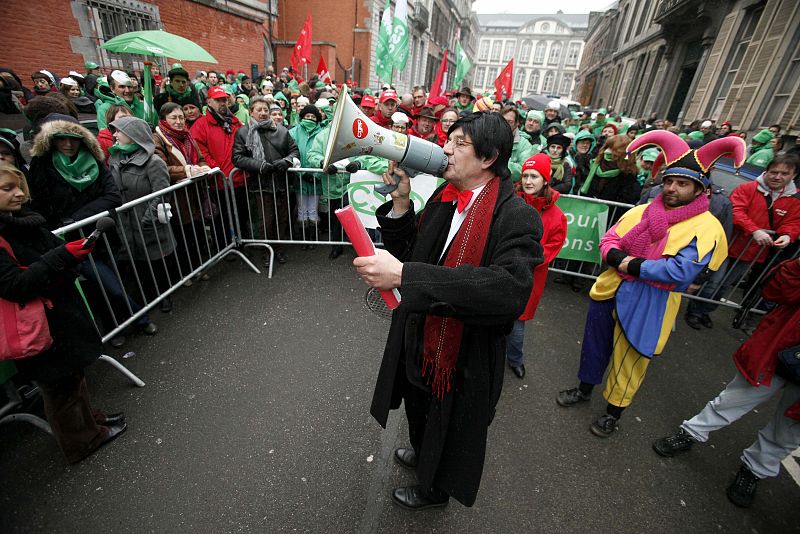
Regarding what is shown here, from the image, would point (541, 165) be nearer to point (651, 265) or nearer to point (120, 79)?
point (651, 265)

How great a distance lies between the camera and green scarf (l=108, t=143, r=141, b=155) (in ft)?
11.0

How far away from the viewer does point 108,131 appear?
13.5ft

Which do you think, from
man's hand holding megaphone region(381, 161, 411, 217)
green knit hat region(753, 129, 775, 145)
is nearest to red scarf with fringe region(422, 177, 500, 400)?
man's hand holding megaphone region(381, 161, 411, 217)

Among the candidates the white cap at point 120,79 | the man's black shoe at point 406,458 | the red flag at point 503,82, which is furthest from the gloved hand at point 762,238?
the white cap at point 120,79

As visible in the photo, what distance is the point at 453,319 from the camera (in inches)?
60.6

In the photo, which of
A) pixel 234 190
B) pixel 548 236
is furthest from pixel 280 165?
pixel 548 236

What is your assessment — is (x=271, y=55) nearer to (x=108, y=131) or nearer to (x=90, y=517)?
(x=108, y=131)

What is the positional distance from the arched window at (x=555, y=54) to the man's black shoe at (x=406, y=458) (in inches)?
3503

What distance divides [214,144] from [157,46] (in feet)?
4.23

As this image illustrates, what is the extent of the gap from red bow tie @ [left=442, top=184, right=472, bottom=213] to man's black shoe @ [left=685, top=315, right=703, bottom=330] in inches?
177

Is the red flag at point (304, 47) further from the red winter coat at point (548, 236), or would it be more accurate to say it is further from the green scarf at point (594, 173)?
the red winter coat at point (548, 236)

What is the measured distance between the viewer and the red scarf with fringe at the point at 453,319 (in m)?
1.43

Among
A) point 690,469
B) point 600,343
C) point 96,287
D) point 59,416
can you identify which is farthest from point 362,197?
point 690,469

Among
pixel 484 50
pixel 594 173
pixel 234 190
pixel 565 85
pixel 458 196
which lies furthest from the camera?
pixel 484 50
